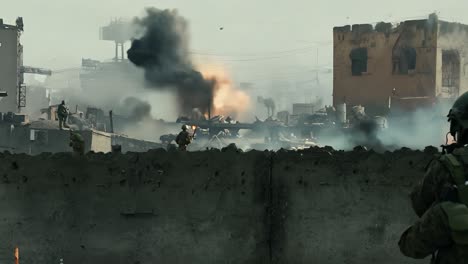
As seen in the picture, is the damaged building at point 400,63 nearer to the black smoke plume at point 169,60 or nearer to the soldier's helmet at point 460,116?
the black smoke plume at point 169,60

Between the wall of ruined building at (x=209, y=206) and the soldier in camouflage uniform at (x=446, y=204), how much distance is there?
16.2 feet

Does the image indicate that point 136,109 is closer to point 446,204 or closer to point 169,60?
point 169,60

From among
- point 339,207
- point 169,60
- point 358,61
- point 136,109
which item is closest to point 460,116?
point 339,207

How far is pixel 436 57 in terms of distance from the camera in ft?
151

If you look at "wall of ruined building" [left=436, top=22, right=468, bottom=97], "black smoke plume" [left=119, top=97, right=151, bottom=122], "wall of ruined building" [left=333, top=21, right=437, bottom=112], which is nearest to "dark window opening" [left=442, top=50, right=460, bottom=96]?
"wall of ruined building" [left=436, top=22, right=468, bottom=97]

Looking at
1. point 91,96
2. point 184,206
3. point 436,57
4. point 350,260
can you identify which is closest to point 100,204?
point 184,206

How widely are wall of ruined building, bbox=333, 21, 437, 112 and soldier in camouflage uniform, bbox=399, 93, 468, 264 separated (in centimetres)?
4331

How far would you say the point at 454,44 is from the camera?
47.4 m

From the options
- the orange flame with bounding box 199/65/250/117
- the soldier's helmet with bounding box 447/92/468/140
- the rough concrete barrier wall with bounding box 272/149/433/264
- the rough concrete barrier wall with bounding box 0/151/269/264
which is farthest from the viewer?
the orange flame with bounding box 199/65/250/117

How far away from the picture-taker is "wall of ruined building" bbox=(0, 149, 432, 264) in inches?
361

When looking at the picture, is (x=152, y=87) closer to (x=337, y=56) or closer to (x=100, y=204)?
(x=337, y=56)

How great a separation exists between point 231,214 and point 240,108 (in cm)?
6535

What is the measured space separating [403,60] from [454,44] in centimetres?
324

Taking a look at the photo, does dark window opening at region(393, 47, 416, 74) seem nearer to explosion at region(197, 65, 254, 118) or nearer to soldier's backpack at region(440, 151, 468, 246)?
explosion at region(197, 65, 254, 118)
